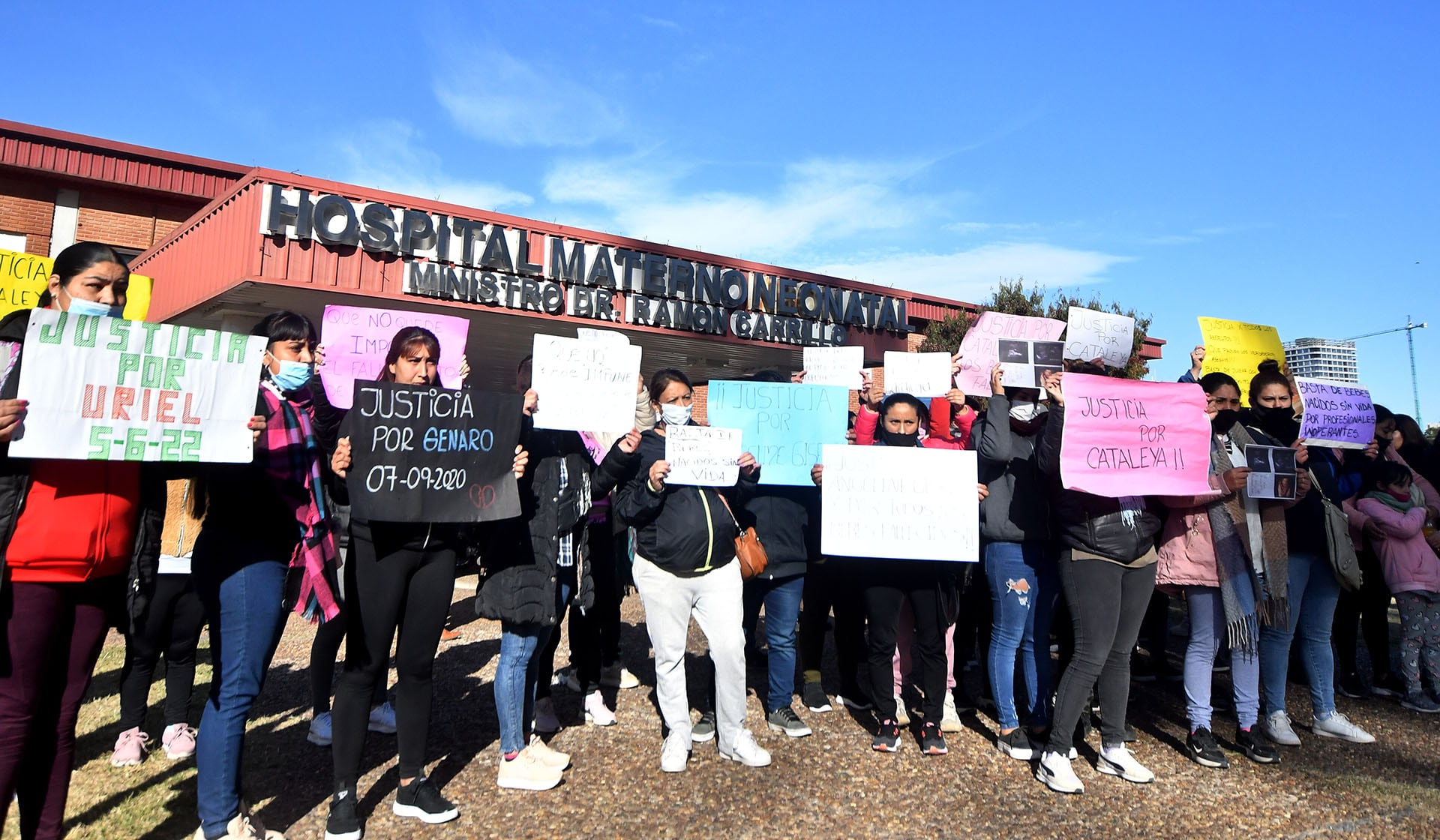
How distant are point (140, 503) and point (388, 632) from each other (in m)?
1.11

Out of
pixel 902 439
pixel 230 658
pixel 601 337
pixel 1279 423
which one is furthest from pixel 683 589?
pixel 1279 423

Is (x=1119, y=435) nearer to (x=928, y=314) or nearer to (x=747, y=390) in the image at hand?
(x=747, y=390)

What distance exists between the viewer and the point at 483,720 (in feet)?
16.8

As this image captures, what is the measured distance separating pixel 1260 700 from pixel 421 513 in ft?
19.4

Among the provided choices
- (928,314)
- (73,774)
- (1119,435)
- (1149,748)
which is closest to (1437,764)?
(1149,748)

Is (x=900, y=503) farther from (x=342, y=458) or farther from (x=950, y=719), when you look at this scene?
(x=342, y=458)

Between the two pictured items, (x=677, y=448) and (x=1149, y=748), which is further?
(x=1149, y=748)

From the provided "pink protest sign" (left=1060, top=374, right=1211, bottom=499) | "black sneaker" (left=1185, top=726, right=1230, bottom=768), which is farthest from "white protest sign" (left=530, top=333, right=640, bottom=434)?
"black sneaker" (left=1185, top=726, right=1230, bottom=768)

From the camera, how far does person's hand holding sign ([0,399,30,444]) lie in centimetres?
258

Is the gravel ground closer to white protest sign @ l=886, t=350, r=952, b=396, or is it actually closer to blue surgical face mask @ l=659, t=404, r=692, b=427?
blue surgical face mask @ l=659, t=404, r=692, b=427

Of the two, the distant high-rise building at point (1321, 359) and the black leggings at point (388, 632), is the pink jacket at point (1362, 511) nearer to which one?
the black leggings at point (388, 632)

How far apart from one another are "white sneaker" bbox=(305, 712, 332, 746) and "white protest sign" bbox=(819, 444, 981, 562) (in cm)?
306

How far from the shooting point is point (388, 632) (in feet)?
11.6

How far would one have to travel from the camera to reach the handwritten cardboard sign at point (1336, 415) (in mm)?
5277
